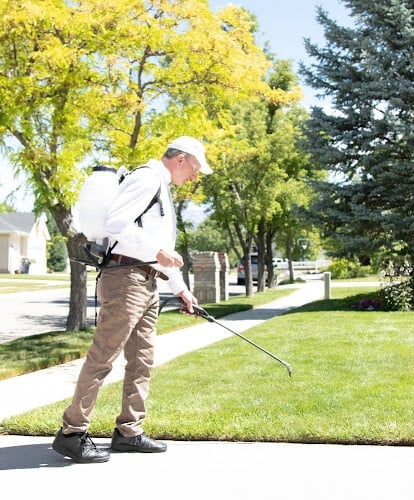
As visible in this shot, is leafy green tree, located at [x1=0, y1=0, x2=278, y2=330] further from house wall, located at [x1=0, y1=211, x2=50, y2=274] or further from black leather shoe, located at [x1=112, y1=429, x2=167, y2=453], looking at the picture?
house wall, located at [x1=0, y1=211, x2=50, y2=274]

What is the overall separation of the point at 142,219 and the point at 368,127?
550 inches

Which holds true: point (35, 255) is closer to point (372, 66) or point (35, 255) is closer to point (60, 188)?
point (372, 66)

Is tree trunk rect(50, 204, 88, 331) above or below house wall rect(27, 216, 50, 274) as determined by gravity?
below

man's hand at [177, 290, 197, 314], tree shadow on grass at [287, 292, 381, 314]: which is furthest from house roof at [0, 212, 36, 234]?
man's hand at [177, 290, 197, 314]

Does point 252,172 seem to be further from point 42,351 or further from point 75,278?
point 42,351

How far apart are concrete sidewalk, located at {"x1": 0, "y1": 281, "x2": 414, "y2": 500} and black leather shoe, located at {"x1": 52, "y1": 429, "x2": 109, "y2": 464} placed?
0.05m

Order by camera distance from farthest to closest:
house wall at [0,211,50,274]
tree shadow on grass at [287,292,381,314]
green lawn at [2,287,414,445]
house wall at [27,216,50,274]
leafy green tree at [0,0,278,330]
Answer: house wall at [27,216,50,274]
house wall at [0,211,50,274]
tree shadow on grass at [287,292,381,314]
leafy green tree at [0,0,278,330]
green lawn at [2,287,414,445]

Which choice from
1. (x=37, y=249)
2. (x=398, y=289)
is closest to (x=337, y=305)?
(x=398, y=289)

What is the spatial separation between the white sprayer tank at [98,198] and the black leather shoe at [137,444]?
4.31ft

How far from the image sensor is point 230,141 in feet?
54.5

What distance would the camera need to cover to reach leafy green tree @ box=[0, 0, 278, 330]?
1026cm

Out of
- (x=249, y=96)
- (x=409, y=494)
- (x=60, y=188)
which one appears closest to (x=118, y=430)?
(x=409, y=494)

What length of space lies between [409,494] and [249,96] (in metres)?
8.86

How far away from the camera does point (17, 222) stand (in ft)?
200
